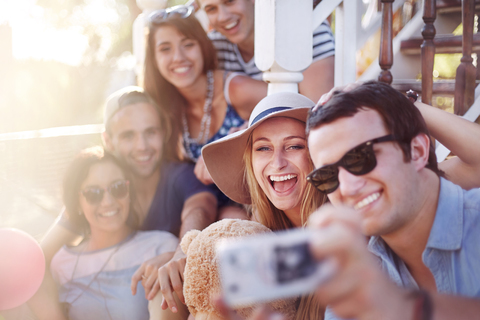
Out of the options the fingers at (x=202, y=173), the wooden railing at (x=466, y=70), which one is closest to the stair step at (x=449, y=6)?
the wooden railing at (x=466, y=70)

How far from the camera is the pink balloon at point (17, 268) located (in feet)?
7.49

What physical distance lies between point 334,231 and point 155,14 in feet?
8.45

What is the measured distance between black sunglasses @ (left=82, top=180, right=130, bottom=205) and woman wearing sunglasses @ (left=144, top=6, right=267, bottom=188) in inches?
19.3

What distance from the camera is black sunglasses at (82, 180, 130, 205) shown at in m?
2.56

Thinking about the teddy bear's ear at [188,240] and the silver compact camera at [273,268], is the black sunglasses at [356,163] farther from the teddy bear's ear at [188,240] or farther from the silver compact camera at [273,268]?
the teddy bear's ear at [188,240]

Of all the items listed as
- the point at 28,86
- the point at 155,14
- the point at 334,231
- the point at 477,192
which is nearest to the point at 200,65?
the point at 155,14

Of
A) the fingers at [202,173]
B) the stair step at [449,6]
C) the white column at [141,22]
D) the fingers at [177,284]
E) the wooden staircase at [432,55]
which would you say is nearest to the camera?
the fingers at [177,284]

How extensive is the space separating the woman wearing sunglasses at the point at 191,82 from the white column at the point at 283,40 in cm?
69

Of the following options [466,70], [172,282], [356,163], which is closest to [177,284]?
[172,282]

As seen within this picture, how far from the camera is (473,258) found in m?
1.16

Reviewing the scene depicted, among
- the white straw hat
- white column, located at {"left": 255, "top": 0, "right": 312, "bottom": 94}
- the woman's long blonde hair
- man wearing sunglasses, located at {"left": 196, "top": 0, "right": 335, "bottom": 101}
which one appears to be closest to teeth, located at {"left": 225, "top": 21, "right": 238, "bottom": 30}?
man wearing sunglasses, located at {"left": 196, "top": 0, "right": 335, "bottom": 101}

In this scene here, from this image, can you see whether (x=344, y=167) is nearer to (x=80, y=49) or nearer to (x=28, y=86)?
(x=28, y=86)

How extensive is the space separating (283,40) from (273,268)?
1488 mm

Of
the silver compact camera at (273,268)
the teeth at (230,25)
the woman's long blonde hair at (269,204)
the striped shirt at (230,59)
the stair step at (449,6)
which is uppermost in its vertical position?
the stair step at (449,6)
